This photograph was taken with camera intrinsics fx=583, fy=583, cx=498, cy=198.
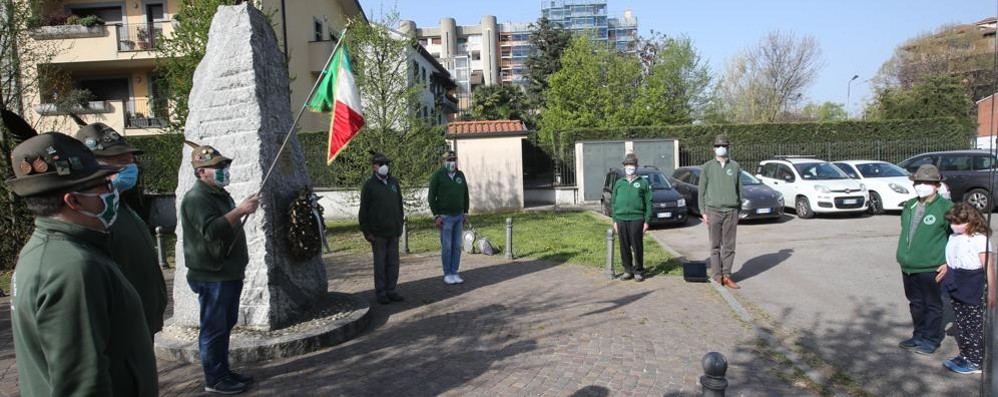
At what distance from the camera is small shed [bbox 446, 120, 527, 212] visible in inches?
779

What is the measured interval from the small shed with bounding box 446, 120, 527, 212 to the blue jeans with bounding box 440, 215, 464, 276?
438 inches

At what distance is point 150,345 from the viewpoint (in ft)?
7.97

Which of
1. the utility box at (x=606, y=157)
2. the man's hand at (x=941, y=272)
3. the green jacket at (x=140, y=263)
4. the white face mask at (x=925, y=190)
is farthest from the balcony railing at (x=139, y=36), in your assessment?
the man's hand at (x=941, y=272)

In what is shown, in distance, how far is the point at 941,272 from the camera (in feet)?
17.2

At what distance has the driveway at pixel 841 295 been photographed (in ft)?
16.9

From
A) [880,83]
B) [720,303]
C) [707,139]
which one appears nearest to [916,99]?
[880,83]

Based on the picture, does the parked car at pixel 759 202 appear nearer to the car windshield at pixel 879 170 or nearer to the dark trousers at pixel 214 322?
the car windshield at pixel 879 170

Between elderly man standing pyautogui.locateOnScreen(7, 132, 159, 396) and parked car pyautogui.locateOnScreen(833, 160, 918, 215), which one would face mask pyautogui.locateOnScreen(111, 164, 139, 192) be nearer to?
elderly man standing pyautogui.locateOnScreen(7, 132, 159, 396)

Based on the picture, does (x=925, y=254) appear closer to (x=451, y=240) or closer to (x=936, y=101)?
(x=451, y=240)

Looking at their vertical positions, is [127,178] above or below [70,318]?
above

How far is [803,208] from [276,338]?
1466 centimetres

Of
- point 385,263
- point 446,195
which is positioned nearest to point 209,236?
point 385,263

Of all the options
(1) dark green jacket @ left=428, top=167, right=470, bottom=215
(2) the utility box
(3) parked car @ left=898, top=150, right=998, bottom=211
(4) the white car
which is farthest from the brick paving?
(2) the utility box

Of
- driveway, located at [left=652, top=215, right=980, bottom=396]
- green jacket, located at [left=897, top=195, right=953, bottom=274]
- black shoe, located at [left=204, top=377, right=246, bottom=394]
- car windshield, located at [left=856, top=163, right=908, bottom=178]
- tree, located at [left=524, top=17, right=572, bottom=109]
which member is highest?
tree, located at [left=524, top=17, right=572, bottom=109]
